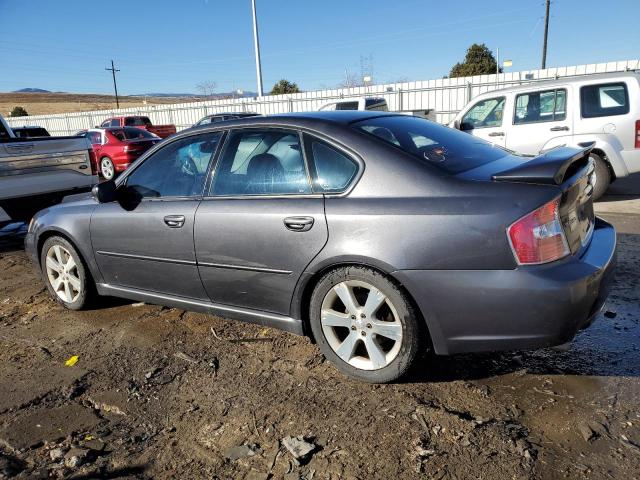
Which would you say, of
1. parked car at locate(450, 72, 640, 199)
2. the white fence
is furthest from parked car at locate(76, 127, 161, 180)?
parked car at locate(450, 72, 640, 199)

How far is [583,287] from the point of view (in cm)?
246

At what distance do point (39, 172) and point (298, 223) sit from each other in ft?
17.4

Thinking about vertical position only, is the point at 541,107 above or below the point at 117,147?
above

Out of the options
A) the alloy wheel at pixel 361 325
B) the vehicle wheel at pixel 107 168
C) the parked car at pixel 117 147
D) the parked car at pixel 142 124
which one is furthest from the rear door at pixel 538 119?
the parked car at pixel 142 124

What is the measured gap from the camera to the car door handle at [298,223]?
292 cm

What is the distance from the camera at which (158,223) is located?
360cm

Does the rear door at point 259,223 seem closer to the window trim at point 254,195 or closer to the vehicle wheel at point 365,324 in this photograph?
the window trim at point 254,195

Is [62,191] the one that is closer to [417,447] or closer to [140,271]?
[140,271]

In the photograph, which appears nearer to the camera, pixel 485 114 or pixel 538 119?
pixel 538 119

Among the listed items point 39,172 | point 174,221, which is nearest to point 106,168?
point 39,172

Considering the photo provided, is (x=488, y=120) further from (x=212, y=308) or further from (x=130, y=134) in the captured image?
(x=130, y=134)

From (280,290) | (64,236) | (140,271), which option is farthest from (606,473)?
(64,236)

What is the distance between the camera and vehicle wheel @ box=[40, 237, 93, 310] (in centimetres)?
428

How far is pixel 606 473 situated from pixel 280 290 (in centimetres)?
188
